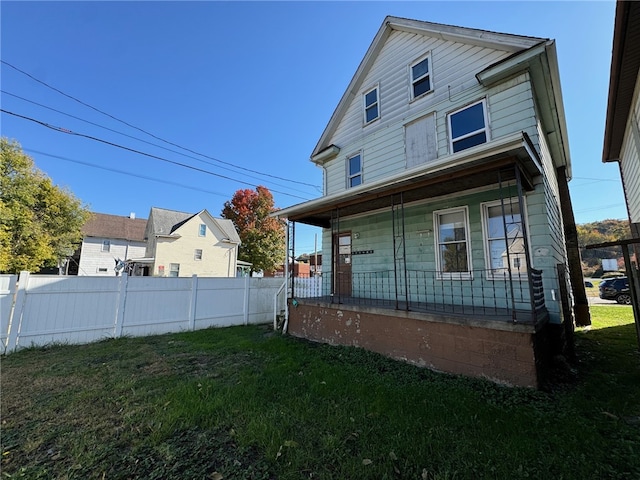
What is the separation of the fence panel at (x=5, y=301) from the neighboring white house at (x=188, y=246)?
620 inches

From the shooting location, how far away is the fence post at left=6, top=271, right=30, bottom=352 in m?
5.34

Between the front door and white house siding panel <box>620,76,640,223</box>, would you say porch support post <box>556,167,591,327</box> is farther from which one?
the front door

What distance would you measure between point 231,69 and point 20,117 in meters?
6.96

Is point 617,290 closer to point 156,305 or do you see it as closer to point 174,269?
point 156,305

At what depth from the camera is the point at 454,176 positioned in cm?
489

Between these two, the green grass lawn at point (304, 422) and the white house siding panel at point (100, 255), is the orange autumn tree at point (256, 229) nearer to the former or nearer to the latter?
the white house siding panel at point (100, 255)

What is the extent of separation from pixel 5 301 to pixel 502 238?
10.1 metres

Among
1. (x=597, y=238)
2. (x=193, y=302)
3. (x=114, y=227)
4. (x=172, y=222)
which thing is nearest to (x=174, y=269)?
(x=172, y=222)

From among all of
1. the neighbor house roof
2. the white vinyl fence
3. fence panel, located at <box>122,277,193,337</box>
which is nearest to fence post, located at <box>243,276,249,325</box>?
the white vinyl fence

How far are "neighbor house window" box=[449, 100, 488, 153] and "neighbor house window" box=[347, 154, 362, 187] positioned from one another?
2946mm

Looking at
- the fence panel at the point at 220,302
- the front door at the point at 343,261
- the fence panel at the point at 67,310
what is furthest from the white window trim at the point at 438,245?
the fence panel at the point at 67,310

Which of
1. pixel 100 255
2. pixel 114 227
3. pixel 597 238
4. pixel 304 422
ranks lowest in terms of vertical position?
pixel 304 422

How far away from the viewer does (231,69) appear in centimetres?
1109

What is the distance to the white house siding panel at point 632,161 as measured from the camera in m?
5.56
